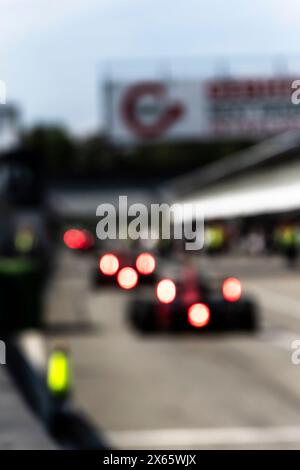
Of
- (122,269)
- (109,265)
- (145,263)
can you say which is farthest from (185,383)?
(122,269)

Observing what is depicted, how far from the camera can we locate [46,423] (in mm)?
9211

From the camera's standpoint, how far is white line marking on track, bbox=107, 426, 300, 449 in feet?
28.1

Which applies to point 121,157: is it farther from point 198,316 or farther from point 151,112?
point 198,316

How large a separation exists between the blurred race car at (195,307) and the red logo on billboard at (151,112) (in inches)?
207

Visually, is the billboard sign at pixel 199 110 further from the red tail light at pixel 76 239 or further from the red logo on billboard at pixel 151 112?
the red tail light at pixel 76 239

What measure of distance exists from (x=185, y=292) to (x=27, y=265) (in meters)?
3.34

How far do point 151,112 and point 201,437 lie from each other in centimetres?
1401

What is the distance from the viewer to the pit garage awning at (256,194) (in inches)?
1700

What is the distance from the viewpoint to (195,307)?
17.0 m

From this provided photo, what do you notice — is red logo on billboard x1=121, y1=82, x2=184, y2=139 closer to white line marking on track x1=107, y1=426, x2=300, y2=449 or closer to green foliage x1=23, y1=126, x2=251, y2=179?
white line marking on track x1=107, y1=426, x2=300, y2=449

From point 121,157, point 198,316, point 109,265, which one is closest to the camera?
point 198,316

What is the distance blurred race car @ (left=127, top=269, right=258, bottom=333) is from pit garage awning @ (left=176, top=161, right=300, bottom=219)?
2329cm

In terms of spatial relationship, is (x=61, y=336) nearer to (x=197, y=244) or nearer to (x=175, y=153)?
(x=197, y=244)

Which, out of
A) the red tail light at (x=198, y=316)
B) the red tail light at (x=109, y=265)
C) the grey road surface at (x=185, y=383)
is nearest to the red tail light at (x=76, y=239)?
the red tail light at (x=109, y=265)
